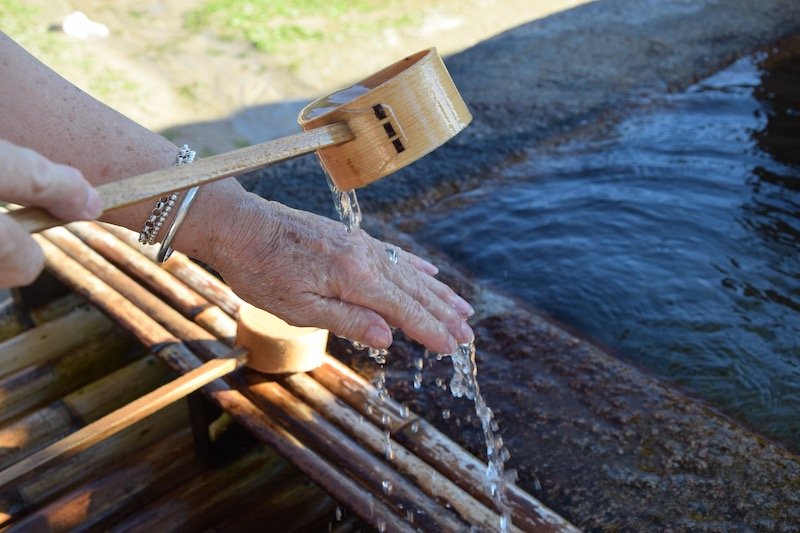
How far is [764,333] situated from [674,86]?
262 cm

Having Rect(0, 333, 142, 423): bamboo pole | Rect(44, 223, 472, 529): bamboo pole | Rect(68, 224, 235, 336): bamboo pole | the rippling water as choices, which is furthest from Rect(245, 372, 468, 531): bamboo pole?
the rippling water

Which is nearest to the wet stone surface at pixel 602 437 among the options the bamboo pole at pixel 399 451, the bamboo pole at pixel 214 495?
the bamboo pole at pixel 399 451

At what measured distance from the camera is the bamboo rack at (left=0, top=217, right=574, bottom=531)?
1987 mm

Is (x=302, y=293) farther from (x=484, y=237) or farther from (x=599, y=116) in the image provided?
(x=599, y=116)

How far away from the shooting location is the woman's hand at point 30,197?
3.61ft

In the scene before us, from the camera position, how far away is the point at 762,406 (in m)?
2.79

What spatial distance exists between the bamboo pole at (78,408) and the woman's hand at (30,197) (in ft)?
5.75

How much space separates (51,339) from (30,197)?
7.28 ft

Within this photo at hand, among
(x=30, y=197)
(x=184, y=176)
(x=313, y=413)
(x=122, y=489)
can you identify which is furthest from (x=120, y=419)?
(x=30, y=197)

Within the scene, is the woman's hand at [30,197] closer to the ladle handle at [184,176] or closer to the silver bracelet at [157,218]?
the ladle handle at [184,176]

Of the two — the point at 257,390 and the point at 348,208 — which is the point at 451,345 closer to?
the point at 348,208

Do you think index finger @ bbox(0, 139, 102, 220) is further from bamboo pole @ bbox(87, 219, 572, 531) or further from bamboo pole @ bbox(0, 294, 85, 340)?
bamboo pole @ bbox(0, 294, 85, 340)

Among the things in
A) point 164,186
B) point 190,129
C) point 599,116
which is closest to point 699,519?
point 164,186

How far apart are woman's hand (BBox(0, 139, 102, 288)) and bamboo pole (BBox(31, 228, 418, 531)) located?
106 centimetres
